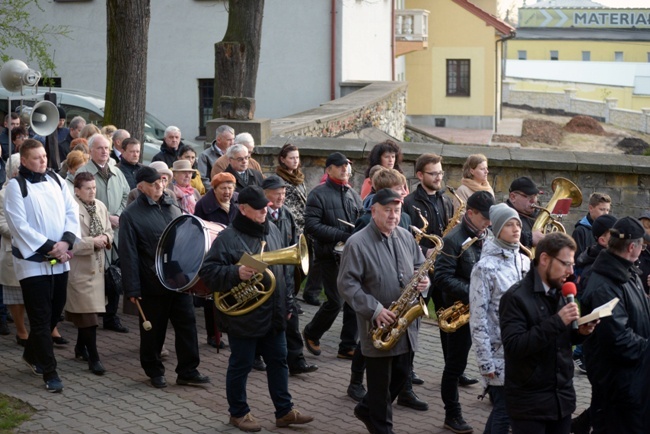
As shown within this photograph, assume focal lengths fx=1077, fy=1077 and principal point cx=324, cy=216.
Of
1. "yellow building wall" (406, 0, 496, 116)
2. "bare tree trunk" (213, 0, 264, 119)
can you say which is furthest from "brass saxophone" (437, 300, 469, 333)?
"yellow building wall" (406, 0, 496, 116)

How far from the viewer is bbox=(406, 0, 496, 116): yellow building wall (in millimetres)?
45312

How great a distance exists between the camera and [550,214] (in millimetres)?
9281

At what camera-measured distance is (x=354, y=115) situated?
2033 centimetres

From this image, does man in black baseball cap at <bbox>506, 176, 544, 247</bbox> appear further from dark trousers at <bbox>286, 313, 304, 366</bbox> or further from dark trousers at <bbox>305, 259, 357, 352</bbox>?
dark trousers at <bbox>286, 313, 304, 366</bbox>

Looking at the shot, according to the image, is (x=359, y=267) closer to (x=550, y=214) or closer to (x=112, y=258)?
(x=550, y=214)

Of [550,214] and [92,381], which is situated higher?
[550,214]

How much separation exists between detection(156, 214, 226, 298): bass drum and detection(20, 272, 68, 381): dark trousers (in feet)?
2.75

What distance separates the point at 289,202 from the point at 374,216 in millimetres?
3303

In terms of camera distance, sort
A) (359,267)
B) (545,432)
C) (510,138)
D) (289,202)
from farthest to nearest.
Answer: (510,138)
(289,202)
(359,267)
(545,432)

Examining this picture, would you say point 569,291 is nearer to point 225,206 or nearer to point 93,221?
point 225,206

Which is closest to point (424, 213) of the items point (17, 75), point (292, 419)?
point (292, 419)

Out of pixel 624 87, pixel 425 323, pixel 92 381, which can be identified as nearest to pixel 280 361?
pixel 92 381

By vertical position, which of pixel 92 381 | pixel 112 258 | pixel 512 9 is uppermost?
pixel 512 9

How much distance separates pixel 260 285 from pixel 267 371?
0.68 meters
